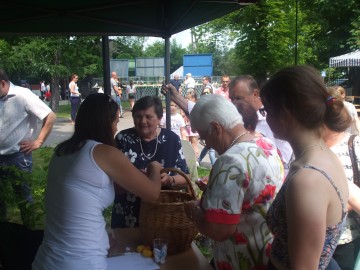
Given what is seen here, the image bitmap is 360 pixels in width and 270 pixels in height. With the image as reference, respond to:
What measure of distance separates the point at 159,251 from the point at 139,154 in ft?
3.12

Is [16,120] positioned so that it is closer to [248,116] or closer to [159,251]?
[248,116]

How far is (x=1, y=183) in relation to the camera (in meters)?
3.23

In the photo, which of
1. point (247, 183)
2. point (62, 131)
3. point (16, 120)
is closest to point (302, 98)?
point (247, 183)

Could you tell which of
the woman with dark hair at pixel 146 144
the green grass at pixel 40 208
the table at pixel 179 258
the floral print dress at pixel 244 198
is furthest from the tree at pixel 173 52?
the floral print dress at pixel 244 198

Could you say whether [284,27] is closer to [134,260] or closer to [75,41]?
[134,260]

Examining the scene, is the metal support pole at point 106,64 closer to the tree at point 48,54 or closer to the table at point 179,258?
the table at point 179,258

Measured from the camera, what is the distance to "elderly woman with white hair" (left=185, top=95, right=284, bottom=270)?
1430 millimetres

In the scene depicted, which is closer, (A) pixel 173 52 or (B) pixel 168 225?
(B) pixel 168 225

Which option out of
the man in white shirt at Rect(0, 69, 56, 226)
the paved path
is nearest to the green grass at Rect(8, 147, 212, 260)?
the man in white shirt at Rect(0, 69, 56, 226)

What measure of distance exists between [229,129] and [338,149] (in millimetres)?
1007

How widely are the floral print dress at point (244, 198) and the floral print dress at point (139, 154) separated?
986 millimetres

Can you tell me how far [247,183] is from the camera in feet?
4.80

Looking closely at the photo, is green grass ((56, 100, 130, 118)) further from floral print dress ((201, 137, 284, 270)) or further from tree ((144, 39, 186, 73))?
tree ((144, 39, 186, 73))

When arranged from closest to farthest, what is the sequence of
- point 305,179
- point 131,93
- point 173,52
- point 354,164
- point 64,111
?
1. point 305,179
2. point 354,164
3. point 131,93
4. point 64,111
5. point 173,52
